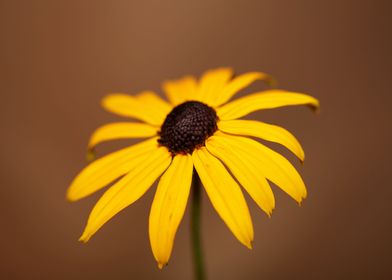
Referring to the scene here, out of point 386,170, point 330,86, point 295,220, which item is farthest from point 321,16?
point 295,220

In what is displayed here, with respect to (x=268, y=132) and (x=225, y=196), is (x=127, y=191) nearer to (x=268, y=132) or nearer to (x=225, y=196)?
(x=225, y=196)

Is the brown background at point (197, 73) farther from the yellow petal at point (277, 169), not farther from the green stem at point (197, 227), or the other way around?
the yellow petal at point (277, 169)

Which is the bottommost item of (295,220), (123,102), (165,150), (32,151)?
(165,150)

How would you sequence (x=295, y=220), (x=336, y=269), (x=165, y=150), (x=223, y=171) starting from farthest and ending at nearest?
(x=295, y=220) < (x=336, y=269) < (x=165, y=150) < (x=223, y=171)

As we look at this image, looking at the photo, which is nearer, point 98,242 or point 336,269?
point 336,269

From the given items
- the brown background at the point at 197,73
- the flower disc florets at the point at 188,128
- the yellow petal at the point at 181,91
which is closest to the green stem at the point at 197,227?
the flower disc florets at the point at 188,128

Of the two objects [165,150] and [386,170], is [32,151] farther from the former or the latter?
[386,170]

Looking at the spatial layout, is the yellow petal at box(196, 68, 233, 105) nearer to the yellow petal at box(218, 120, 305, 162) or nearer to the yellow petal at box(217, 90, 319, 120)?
the yellow petal at box(217, 90, 319, 120)

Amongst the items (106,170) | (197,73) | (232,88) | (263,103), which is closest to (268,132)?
(263,103)
